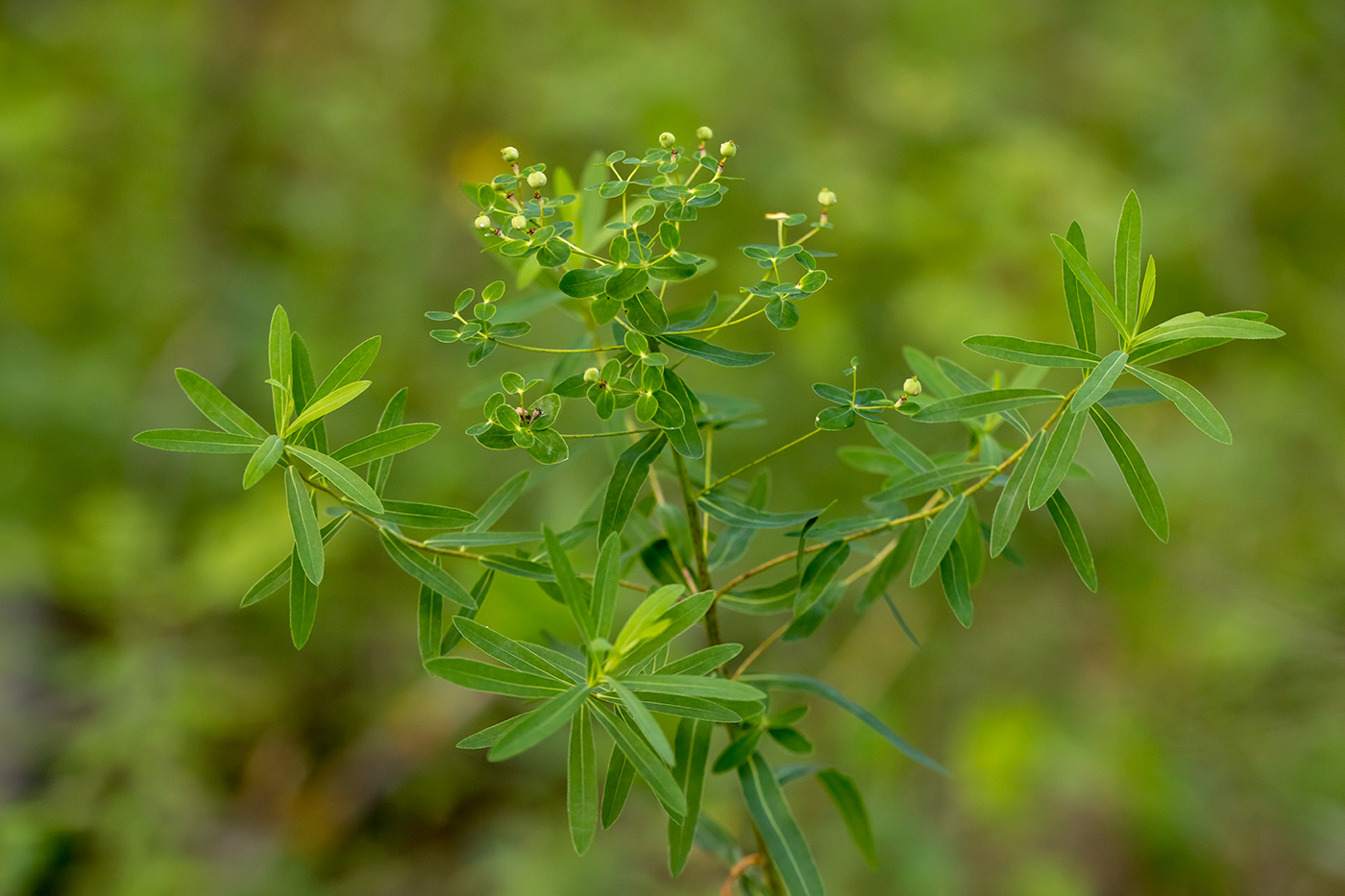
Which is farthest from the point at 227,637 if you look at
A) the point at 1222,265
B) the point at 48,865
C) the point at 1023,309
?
the point at 1222,265

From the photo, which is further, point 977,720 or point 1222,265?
point 1222,265

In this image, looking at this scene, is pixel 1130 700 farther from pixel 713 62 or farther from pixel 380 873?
pixel 713 62

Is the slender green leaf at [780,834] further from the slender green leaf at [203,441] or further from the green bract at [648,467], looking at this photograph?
the slender green leaf at [203,441]

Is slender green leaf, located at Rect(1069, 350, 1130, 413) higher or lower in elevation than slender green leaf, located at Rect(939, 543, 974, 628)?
higher

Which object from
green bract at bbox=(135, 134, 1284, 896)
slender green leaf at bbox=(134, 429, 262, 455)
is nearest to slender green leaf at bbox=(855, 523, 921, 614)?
green bract at bbox=(135, 134, 1284, 896)

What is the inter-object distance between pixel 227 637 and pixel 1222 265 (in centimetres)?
209

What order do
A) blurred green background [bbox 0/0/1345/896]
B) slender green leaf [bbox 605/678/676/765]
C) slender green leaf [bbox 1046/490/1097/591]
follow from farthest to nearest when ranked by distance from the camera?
blurred green background [bbox 0/0/1345/896] → slender green leaf [bbox 1046/490/1097/591] → slender green leaf [bbox 605/678/676/765]

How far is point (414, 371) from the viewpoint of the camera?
198 centimetres

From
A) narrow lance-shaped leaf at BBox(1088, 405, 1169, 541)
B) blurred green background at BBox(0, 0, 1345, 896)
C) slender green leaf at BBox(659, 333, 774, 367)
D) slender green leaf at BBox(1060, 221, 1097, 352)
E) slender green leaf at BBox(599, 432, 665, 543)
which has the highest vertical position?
slender green leaf at BBox(1060, 221, 1097, 352)

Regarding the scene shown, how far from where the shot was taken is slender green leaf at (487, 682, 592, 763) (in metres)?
0.36

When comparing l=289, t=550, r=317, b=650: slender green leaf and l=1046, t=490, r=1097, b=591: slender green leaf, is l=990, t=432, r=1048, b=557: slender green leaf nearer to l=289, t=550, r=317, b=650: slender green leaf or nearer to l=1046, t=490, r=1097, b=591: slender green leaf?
l=1046, t=490, r=1097, b=591: slender green leaf

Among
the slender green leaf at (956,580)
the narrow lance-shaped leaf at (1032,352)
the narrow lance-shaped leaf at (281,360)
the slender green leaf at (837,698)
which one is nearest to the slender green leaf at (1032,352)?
the narrow lance-shaped leaf at (1032,352)

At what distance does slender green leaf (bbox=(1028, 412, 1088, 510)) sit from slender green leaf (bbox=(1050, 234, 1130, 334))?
0.05 m

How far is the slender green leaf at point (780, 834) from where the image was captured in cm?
48
